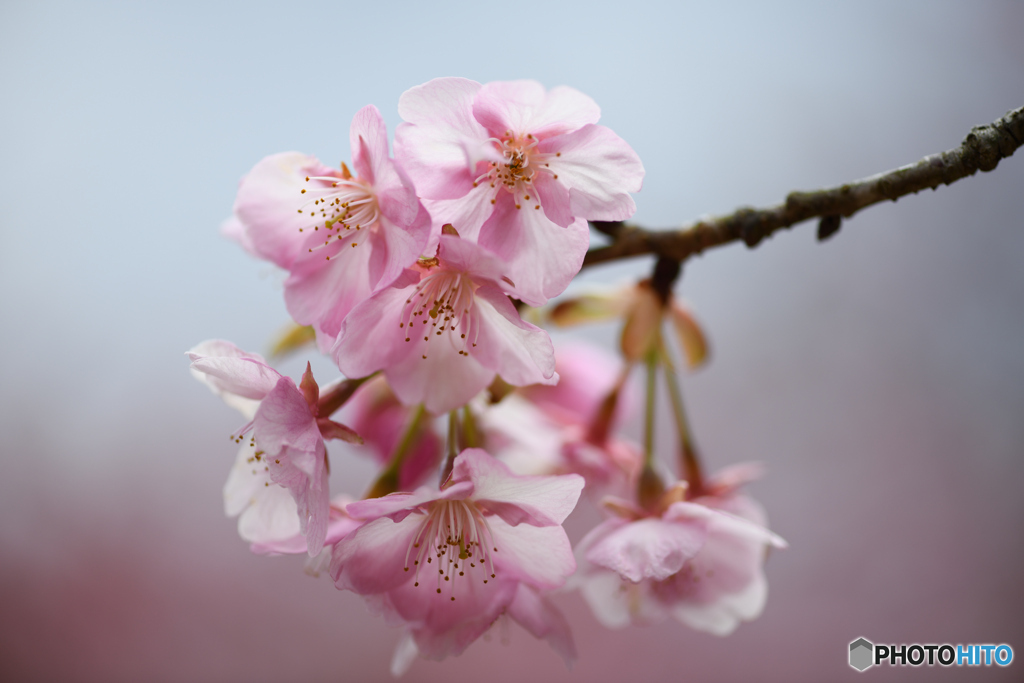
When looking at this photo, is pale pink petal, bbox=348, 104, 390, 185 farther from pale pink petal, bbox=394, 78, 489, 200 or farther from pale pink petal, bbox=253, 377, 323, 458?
pale pink petal, bbox=253, 377, 323, 458

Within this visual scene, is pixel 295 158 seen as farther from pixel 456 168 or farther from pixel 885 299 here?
pixel 885 299

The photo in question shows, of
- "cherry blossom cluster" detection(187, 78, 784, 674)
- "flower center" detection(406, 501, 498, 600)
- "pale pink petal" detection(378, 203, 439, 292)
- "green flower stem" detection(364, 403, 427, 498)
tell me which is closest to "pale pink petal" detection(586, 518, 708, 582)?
"cherry blossom cluster" detection(187, 78, 784, 674)

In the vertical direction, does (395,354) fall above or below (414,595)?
above

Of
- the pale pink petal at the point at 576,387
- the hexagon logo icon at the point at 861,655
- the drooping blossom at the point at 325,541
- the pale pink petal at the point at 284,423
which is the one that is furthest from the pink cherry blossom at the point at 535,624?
the hexagon logo icon at the point at 861,655

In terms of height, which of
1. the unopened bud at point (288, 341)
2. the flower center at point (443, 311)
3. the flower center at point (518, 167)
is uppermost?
the flower center at point (518, 167)

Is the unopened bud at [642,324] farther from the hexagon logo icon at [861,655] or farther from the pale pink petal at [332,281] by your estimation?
the hexagon logo icon at [861,655]

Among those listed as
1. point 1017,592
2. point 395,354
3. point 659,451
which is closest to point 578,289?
point 395,354
